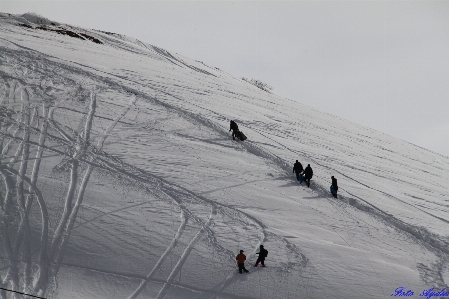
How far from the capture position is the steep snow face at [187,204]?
32.2ft

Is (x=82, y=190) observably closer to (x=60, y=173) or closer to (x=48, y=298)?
(x=60, y=173)

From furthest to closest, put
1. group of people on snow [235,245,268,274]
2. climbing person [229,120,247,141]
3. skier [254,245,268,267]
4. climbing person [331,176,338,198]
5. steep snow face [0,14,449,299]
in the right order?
climbing person [229,120,247,141], climbing person [331,176,338,198], skier [254,245,268,267], group of people on snow [235,245,268,274], steep snow face [0,14,449,299]

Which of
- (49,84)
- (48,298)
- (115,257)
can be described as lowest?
(48,298)

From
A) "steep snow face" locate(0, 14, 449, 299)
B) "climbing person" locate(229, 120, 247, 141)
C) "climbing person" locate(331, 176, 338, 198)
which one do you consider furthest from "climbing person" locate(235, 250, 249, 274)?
"climbing person" locate(229, 120, 247, 141)

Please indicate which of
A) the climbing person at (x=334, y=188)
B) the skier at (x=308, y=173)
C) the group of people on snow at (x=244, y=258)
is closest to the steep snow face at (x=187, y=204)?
the group of people on snow at (x=244, y=258)

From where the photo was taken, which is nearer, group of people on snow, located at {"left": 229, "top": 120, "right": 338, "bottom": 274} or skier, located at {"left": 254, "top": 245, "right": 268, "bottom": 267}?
group of people on snow, located at {"left": 229, "top": 120, "right": 338, "bottom": 274}

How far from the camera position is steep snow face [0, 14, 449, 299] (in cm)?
981

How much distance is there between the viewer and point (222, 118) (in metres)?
23.1

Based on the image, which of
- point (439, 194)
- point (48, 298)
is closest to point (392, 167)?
point (439, 194)

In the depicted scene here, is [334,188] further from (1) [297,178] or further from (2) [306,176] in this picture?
(1) [297,178]

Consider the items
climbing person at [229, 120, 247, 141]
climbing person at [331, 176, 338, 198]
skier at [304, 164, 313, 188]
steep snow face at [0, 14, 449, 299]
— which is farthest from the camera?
climbing person at [229, 120, 247, 141]

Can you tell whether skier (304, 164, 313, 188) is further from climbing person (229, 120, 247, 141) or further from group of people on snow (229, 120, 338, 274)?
climbing person (229, 120, 247, 141)

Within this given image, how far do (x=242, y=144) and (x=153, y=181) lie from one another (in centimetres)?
659

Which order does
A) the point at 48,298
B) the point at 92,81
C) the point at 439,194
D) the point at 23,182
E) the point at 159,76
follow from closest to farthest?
the point at 48,298 < the point at 23,182 < the point at 439,194 < the point at 92,81 < the point at 159,76
